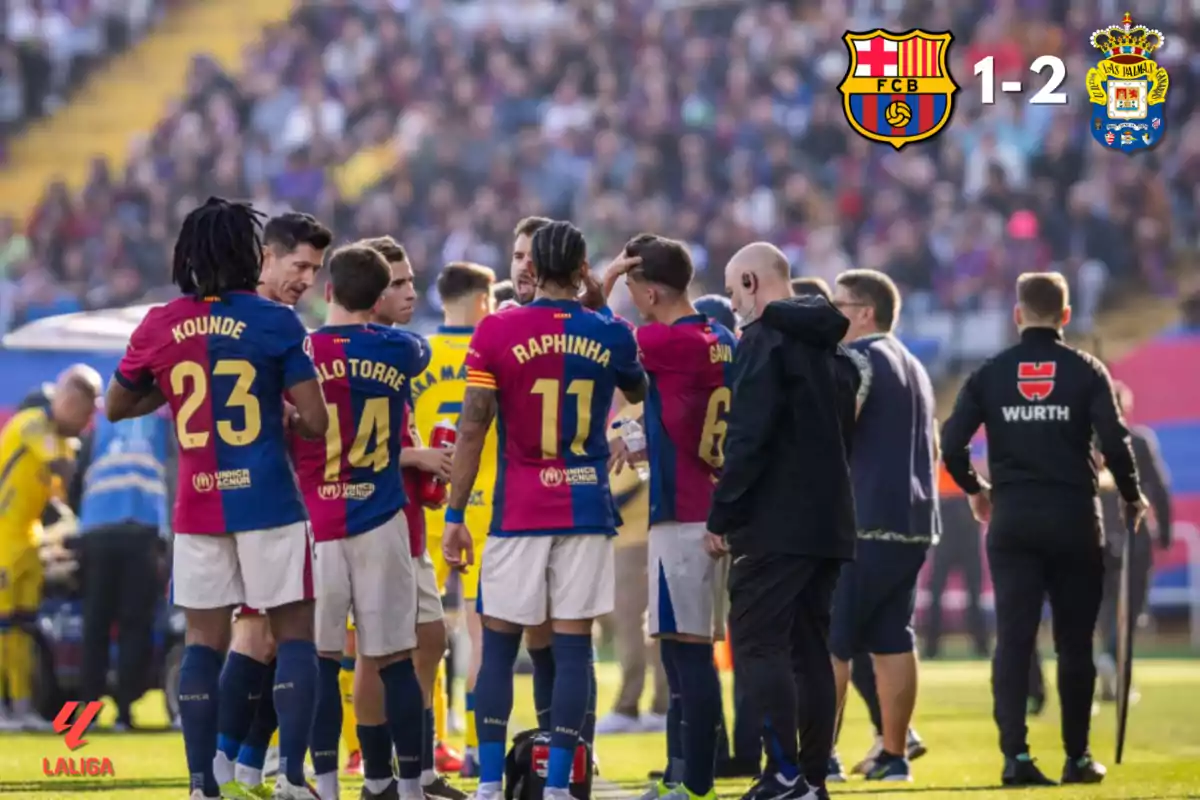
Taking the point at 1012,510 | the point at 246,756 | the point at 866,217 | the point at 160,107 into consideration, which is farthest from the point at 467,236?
the point at 246,756

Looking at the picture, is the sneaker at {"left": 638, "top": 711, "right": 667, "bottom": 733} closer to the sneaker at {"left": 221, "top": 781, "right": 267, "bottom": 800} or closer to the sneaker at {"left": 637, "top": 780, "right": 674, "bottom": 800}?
the sneaker at {"left": 637, "top": 780, "right": 674, "bottom": 800}

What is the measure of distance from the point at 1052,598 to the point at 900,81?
7.68 metres

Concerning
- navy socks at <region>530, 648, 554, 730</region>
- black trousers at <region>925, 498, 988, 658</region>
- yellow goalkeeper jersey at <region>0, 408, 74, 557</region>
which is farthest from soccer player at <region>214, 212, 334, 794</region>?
black trousers at <region>925, 498, 988, 658</region>

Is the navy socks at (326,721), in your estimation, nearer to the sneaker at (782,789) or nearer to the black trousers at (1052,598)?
the sneaker at (782,789)

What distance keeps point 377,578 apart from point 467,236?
1745cm

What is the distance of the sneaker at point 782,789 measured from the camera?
294 inches

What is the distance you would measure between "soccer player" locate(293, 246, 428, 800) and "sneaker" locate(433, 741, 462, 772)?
2.06m

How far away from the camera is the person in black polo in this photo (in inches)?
365

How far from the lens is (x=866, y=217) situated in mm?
24188

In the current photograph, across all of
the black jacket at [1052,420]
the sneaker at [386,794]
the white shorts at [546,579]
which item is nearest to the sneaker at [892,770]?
the black jacket at [1052,420]

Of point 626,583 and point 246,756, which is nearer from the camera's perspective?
point 246,756

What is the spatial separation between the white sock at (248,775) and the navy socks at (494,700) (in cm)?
79

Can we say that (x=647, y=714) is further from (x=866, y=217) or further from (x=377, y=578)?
(x=866, y=217)

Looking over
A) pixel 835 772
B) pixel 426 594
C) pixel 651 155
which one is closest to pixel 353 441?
pixel 426 594
